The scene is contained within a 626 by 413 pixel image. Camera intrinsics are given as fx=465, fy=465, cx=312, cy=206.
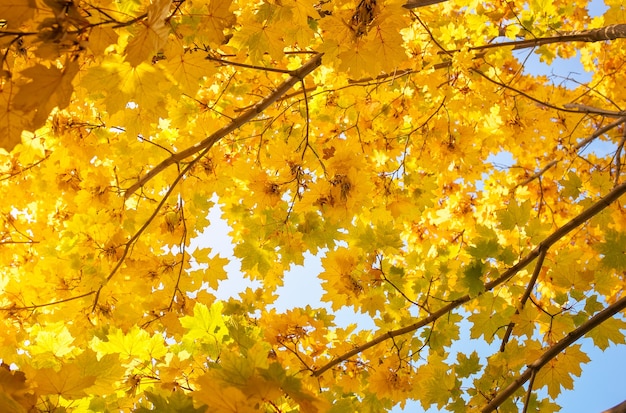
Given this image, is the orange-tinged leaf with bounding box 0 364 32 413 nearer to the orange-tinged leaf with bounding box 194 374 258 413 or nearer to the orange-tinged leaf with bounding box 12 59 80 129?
the orange-tinged leaf with bounding box 194 374 258 413

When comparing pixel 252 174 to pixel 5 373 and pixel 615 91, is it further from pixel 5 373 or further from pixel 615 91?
pixel 615 91

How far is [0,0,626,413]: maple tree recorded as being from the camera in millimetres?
1639

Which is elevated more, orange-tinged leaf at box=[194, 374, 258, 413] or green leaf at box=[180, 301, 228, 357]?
green leaf at box=[180, 301, 228, 357]

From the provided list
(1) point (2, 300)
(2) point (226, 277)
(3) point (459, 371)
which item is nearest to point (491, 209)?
(3) point (459, 371)

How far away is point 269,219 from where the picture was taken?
3154 millimetres

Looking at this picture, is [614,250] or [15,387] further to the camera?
[614,250]

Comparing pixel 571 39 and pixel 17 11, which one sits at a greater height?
pixel 571 39

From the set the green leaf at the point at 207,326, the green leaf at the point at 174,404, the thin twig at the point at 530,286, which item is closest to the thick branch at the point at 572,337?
the thin twig at the point at 530,286

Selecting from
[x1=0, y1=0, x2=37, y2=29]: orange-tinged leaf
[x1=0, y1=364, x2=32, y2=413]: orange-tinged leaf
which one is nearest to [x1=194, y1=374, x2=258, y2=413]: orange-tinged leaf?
[x1=0, y1=364, x2=32, y2=413]: orange-tinged leaf

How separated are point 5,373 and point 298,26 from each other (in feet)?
5.85

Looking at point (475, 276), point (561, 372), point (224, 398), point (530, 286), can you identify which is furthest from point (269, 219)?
point (224, 398)

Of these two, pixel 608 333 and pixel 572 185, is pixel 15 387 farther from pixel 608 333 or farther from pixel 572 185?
pixel 572 185

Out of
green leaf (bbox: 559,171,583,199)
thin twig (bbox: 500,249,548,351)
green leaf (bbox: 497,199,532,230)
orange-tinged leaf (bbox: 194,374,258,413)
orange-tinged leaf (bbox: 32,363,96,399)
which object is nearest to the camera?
orange-tinged leaf (bbox: 194,374,258,413)

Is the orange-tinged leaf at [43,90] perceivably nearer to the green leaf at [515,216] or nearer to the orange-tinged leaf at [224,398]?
the orange-tinged leaf at [224,398]
